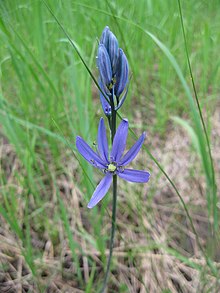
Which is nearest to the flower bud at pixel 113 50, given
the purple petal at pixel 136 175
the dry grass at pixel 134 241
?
the purple petal at pixel 136 175

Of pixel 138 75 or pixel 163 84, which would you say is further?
pixel 138 75

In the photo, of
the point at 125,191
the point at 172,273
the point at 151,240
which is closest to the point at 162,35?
the point at 125,191

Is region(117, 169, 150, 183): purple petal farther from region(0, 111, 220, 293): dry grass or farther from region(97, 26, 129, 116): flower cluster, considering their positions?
region(0, 111, 220, 293): dry grass

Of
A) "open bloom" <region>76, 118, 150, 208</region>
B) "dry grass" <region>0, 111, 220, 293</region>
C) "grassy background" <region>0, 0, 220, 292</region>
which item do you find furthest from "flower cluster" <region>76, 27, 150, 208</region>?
"dry grass" <region>0, 111, 220, 293</region>

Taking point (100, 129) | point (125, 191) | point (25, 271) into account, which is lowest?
point (25, 271)

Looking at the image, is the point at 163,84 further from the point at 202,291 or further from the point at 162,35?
the point at 202,291

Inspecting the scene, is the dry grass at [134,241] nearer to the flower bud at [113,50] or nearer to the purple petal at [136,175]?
the purple petal at [136,175]

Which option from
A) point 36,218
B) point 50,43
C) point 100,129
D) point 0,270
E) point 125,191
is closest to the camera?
point 100,129

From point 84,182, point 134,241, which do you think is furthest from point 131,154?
point 134,241

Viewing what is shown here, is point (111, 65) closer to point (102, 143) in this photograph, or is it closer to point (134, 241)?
point (102, 143)
